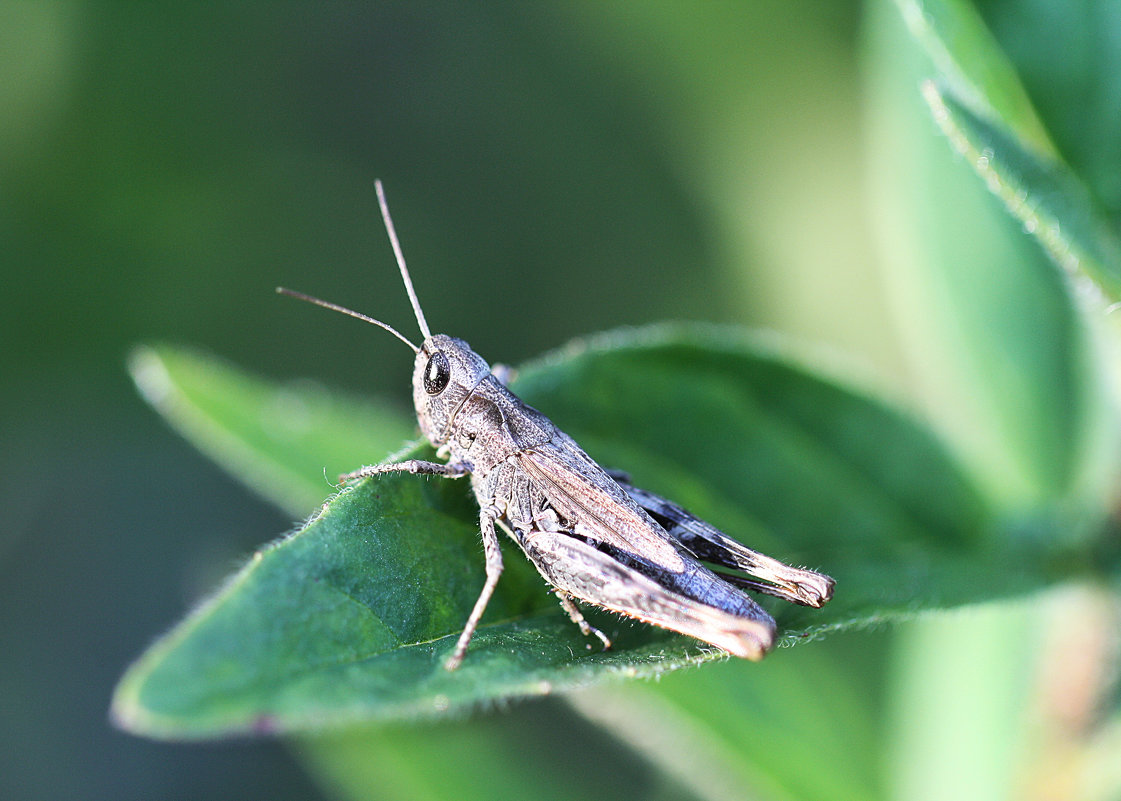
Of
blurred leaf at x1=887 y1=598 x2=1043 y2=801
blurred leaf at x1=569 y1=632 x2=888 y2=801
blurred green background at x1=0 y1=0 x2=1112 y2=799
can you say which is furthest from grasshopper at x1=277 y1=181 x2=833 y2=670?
blurred green background at x1=0 y1=0 x2=1112 y2=799

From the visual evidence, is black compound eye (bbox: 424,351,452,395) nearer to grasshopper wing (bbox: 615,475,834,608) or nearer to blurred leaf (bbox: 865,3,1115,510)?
grasshopper wing (bbox: 615,475,834,608)

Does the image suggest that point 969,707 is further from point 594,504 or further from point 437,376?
point 437,376

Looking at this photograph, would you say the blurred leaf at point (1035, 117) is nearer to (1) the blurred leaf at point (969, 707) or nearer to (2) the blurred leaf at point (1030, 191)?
(2) the blurred leaf at point (1030, 191)

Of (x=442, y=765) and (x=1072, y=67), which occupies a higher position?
(x=1072, y=67)

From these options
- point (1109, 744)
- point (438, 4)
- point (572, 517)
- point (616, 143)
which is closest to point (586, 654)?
point (572, 517)

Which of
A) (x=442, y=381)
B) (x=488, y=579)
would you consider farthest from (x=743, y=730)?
(x=442, y=381)

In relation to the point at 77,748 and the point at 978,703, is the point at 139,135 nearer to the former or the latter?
the point at 77,748

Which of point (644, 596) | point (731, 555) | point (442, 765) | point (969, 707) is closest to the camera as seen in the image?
point (644, 596)
